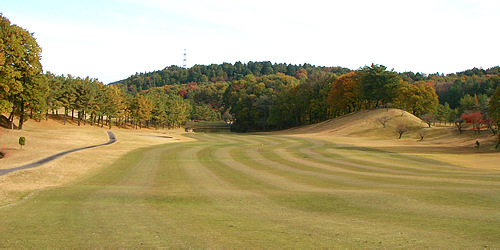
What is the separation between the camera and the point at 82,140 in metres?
46.3

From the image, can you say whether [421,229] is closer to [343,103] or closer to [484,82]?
[343,103]

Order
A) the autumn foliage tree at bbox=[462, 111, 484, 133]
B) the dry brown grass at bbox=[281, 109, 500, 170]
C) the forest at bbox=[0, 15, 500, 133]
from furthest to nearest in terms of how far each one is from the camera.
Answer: the autumn foliage tree at bbox=[462, 111, 484, 133]
the dry brown grass at bbox=[281, 109, 500, 170]
the forest at bbox=[0, 15, 500, 133]

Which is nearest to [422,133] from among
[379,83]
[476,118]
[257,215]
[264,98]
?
[476,118]

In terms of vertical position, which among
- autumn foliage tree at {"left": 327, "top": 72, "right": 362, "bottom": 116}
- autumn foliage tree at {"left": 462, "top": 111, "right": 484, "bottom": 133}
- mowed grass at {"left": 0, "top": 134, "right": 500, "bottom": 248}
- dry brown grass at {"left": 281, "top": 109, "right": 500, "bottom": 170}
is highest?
autumn foliage tree at {"left": 327, "top": 72, "right": 362, "bottom": 116}

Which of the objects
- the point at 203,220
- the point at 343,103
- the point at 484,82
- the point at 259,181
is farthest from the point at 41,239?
the point at 484,82

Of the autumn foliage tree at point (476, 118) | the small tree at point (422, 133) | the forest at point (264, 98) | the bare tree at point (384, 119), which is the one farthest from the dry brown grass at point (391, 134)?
the forest at point (264, 98)

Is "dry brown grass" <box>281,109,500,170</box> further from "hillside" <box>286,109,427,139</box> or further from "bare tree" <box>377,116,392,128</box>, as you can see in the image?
"bare tree" <box>377,116,392,128</box>

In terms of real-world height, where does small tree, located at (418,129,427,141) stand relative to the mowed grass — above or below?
above

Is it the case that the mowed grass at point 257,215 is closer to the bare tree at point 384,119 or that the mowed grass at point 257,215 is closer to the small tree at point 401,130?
the small tree at point 401,130

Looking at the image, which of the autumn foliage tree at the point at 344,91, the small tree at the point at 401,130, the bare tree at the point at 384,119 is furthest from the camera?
the autumn foliage tree at the point at 344,91

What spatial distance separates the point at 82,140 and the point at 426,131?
63627 mm

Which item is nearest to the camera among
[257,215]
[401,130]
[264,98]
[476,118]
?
[257,215]

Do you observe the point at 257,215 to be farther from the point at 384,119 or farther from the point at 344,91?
the point at 344,91

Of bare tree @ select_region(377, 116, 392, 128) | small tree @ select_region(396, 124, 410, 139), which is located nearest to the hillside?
bare tree @ select_region(377, 116, 392, 128)
